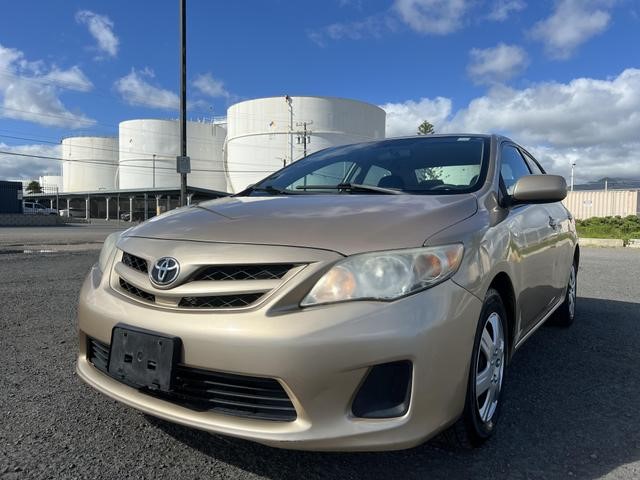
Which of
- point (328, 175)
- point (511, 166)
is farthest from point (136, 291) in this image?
point (511, 166)

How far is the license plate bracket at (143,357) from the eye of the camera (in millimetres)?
1814

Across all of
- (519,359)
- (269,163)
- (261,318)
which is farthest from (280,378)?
(269,163)

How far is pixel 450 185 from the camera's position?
280 cm

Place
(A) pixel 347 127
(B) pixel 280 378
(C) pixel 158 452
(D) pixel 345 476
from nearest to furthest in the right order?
(B) pixel 280 378 < (D) pixel 345 476 < (C) pixel 158 452 < (A) pixel 347 127

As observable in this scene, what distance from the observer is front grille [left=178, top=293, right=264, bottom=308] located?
1818 millimetres

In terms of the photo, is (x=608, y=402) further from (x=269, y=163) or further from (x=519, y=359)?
(x=269, y=163)

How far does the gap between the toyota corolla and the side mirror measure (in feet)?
1.12

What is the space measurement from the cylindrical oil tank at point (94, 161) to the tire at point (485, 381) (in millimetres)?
79813

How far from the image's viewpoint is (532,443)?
7.54 ft

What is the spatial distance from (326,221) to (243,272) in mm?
417

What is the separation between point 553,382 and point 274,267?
2.18m

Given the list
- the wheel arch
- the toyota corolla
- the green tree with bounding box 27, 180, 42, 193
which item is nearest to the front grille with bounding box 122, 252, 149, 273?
the toyota corolla

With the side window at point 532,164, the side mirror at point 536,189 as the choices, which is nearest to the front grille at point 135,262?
the side mirror at point 536,189

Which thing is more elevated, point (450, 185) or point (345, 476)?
point (450, 185)
